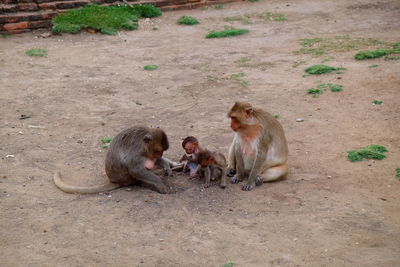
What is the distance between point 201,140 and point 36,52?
5238mm

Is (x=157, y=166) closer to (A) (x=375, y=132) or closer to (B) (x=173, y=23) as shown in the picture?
(A) (x=375, y=132)

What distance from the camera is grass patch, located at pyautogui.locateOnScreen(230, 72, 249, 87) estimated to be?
9458 millimetres

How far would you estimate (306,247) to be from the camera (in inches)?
196

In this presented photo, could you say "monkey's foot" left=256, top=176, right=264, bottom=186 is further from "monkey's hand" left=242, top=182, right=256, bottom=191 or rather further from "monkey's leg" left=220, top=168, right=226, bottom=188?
"monkey's leg" left=220, top=168, right=226, bottom=188

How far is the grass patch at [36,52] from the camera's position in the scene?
1111cm

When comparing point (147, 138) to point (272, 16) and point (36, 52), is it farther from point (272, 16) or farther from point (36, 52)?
point (272, 16)

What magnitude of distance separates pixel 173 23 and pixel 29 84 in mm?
4887

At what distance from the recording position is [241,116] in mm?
6086

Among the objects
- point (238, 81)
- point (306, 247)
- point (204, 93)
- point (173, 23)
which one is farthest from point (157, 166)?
point (173, 23)

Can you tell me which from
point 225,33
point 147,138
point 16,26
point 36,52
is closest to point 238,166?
point 147,138

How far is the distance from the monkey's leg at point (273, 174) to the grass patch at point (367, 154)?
37.4 inches

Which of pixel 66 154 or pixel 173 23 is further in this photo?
pixel 173 23

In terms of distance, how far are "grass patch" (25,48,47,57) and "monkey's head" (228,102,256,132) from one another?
6145 mm

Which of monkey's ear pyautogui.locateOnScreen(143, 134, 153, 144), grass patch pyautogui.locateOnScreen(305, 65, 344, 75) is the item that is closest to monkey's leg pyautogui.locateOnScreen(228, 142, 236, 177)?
monkey's ear pyautogui.locateOnScreen(143, 134, 153, 144)
